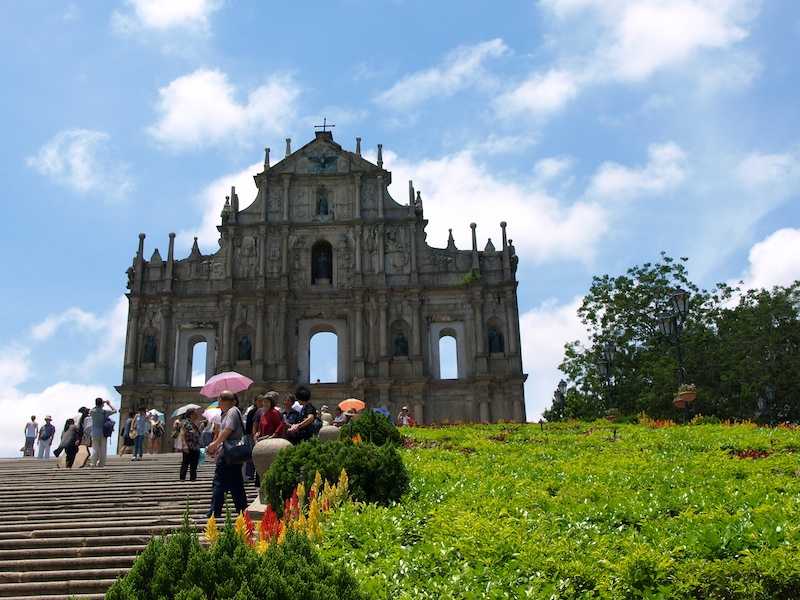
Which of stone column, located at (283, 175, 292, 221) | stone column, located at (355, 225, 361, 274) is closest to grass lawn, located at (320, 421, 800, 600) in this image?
stone column, located at (355, 225, 361, 274)

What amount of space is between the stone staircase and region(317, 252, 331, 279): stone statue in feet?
73.9

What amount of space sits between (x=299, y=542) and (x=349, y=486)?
14.5ft

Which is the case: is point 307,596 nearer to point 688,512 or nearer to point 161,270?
point 688,512

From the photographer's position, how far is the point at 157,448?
29.2 metres

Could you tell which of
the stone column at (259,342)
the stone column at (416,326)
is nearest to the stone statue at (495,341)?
the stone column at (416,326)

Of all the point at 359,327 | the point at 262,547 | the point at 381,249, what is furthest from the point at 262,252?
the point at 262,547

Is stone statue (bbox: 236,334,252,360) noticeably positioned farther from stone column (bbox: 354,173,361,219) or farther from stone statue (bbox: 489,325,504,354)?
stone statue (bbox: 489,325,504,354)

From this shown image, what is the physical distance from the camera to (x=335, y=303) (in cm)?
3784

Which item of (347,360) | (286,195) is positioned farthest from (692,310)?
(286,195)

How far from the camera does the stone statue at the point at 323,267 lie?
38844 millimetres

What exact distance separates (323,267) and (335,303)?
2.23m

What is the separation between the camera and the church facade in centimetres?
3616

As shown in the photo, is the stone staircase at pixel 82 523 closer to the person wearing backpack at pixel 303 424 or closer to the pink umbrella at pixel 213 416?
the person wearing backpack at pixel 303 424

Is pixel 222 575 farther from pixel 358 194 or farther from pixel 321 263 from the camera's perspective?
pixel 358 194
